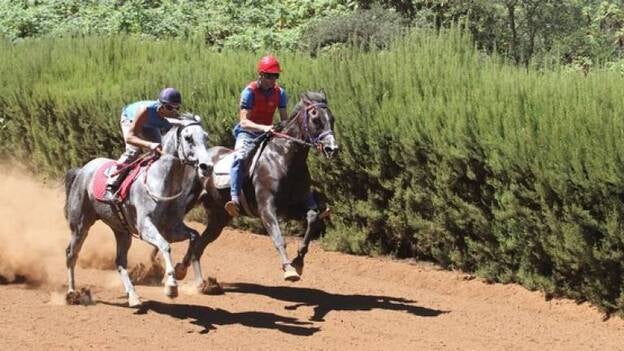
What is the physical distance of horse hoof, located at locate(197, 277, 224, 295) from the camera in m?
12.9

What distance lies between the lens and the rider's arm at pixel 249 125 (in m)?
12.5

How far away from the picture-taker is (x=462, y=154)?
44.0 ft

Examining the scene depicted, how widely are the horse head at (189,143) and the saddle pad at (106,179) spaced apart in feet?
2.34

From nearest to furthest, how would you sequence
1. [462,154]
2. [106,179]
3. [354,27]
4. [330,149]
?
[330,149] → [106,179] → [462,154] → [354,27]

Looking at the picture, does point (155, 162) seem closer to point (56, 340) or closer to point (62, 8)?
point (56, 340)

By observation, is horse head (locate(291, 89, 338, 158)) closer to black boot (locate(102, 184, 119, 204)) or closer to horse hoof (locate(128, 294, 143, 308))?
black boot (locate(102, 184, 119, 204))

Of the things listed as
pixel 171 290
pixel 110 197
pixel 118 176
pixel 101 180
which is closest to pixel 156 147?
pixel 118 176

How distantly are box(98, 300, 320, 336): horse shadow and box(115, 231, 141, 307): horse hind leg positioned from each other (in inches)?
6.1

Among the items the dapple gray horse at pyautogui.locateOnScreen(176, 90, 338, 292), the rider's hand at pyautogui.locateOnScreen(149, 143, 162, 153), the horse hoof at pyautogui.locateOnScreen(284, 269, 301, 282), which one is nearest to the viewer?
the rider's hand at pyautogui.locateOnScreen(149, 143, 162, 153)

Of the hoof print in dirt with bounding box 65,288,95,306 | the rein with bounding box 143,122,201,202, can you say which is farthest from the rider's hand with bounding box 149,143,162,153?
the hoof print in dirt with bounding box 65,288,95,306

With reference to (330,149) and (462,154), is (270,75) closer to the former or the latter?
(330,149)

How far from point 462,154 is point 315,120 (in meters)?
2.31

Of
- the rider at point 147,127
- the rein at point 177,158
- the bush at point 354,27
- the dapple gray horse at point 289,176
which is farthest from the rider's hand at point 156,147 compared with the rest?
the bush at point 354,27

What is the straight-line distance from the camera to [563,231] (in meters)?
Answer: 12.0
